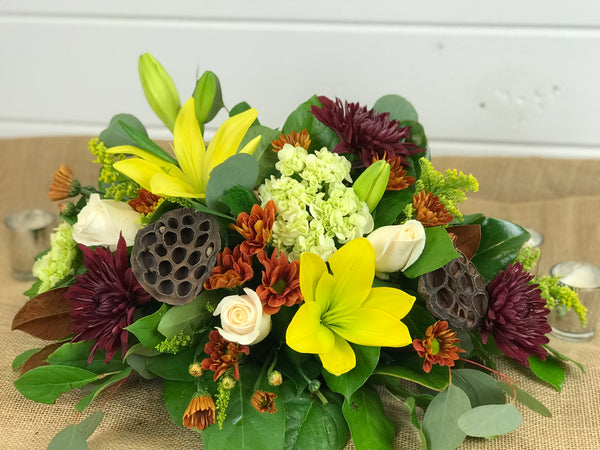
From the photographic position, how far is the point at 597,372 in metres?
0.71

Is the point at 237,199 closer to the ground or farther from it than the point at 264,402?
farther from it

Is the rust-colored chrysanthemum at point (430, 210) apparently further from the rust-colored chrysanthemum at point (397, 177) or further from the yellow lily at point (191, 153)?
the yellow lily at point (191, 153)

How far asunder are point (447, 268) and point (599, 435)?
226 mm

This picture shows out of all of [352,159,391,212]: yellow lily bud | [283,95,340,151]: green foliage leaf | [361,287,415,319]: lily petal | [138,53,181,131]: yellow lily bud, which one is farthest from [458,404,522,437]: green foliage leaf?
[138,53,181,131]: yellow lily bud

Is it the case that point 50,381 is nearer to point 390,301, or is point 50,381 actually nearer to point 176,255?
point 176,255

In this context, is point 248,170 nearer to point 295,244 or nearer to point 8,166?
point 295,244

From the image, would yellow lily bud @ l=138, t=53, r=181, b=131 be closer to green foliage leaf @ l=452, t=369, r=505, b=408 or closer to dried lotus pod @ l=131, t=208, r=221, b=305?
dried lotus pod @ l=131, t=208, r=221, b=305

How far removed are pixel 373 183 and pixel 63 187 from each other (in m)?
0.36

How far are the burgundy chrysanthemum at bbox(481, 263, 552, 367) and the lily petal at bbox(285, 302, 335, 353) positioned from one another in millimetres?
167

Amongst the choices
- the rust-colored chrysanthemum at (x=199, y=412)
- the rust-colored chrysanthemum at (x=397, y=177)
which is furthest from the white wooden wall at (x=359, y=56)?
the rust-colored chrysanthemum at (x=199, y=412)

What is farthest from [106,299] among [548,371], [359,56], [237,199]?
[359,56]

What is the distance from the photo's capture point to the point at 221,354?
58cm

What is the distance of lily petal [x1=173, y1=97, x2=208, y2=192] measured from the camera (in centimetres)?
65

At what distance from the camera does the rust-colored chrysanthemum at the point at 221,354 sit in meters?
0.56
